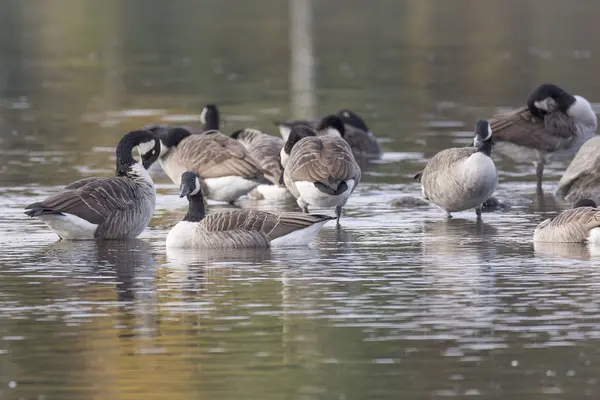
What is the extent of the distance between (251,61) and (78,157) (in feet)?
76.6

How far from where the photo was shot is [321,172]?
58.6ft

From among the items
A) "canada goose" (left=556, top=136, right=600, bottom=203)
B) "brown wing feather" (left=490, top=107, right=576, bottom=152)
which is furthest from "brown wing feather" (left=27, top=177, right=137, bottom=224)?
"brown wing feather" (left=490, top=107, right=576, bottom=152)

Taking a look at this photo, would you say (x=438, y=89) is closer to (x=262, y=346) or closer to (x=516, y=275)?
(x=516, y=275)

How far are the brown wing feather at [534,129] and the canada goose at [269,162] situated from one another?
3.49m

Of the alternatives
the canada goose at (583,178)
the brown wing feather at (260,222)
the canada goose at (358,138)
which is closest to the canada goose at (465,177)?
the canada goose at (583,178)

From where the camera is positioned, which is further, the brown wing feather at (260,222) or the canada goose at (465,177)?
the canada goose at (465,177)

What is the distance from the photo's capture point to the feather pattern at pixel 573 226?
52.4 ft

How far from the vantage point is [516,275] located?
1457cm

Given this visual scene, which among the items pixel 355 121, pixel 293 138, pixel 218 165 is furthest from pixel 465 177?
pixel 355 121

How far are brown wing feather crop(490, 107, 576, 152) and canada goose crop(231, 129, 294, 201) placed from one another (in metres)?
3.49

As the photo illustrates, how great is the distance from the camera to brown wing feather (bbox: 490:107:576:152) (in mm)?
22781

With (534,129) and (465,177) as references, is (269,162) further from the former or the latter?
(534,129)

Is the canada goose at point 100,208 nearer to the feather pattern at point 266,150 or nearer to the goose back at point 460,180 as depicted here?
the feather pattern at point 266,150

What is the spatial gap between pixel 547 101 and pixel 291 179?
261 inches
